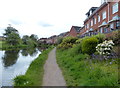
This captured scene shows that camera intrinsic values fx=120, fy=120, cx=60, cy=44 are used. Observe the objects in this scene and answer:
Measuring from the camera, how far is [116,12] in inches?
Answer: 695

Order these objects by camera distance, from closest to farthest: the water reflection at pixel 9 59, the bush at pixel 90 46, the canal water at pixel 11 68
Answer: the canal water at pixel 11 68 < the bush at pixel 90 46 < the water reflection at pixel 9 59

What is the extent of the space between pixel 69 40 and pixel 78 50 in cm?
1032

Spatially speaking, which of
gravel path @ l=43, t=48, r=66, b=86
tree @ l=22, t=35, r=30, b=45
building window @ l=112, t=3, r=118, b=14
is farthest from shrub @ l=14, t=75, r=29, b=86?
tree @ l=22, t=35, r=30, b=45

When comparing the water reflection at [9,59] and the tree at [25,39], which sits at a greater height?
the tree at [25,39]

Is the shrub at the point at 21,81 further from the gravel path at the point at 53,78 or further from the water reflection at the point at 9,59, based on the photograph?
the water reflection at the point at 9,59

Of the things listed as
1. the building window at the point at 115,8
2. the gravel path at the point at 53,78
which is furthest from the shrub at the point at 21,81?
the building window at the point at 115,8

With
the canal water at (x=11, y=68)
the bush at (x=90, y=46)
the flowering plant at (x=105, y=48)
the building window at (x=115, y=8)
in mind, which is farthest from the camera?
the building window at (x=115, y=8)

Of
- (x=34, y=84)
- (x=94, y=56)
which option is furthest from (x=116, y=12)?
(x=34, y=84)

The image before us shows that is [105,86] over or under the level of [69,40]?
under

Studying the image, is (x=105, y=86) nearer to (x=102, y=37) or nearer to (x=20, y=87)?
(x=20, y=87)

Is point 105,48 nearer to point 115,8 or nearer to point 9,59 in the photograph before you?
point 115,8

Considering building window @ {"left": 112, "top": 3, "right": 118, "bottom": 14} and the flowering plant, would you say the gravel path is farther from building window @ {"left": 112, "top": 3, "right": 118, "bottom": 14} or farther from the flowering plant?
building window @ {"left": 112, "top": 3, "right": 118, "bottom": 14}

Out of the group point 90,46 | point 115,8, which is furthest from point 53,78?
point 115,8

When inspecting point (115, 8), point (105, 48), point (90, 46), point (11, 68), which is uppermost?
point (115, 8)
